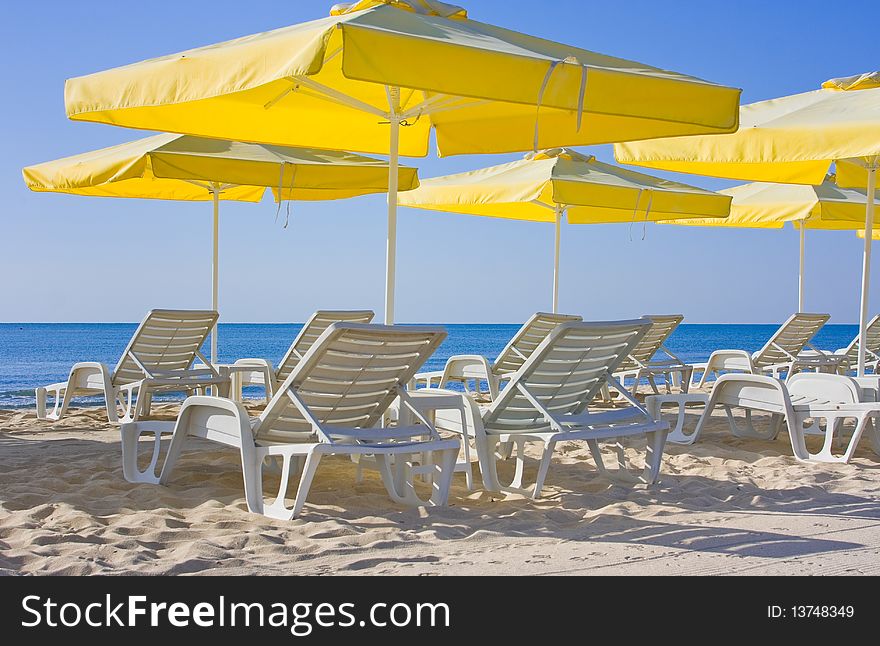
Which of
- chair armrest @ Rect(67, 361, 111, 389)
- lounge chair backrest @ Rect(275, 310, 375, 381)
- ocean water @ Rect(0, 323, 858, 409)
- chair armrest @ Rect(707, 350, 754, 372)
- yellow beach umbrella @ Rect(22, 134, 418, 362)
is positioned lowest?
ocean water @ Rect(0, 323, 858, 409)

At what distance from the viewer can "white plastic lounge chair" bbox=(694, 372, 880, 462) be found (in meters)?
5.35

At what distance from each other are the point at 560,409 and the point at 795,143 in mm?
2238

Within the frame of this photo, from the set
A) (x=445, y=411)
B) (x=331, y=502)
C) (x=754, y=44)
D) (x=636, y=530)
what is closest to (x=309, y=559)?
(x=331, y=502)

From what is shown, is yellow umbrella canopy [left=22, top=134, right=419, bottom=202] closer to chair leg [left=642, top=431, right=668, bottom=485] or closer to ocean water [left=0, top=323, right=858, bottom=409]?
chair leg [left=642, top=431, right=668, bottom=485]

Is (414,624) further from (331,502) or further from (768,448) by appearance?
(768,448)

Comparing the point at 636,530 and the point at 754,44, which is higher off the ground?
the point at 754,44

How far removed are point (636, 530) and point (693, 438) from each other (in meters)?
2.32

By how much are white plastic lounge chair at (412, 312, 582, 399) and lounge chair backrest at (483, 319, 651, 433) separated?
2.16m

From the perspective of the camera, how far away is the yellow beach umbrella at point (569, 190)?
7.53 meters

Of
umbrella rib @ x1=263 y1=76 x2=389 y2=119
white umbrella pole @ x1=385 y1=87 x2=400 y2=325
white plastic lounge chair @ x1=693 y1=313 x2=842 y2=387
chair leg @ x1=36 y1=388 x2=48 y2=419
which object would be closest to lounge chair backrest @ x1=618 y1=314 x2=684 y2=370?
white plastic lounge chair @ x1=693 y1=313 x2=842 y2=387

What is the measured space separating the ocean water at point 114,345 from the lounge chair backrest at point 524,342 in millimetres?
8949

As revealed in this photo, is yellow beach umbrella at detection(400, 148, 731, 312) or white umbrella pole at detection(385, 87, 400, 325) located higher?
yellow beach umbrella at detection(400, 148, 731, 312)

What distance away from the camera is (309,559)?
10.7ft

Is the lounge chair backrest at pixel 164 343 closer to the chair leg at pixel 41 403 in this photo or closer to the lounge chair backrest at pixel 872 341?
the chair leg at pixel 41 403
